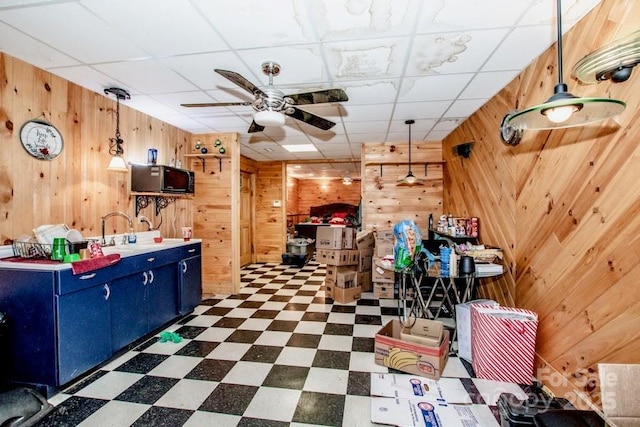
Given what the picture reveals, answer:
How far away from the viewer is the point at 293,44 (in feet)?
7.28

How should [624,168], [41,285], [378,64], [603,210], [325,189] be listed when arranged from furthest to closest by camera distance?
[325,189] < [378,64] < [41,285] < [603,210] < [624,168]

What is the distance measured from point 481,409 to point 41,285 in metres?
3.08

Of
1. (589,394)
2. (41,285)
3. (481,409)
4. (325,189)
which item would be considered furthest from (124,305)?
(325,189)

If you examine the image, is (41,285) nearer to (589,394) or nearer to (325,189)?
(589,394)

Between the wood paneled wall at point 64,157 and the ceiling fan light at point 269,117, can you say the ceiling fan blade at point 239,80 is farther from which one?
the wood paneled wall at point 64,157

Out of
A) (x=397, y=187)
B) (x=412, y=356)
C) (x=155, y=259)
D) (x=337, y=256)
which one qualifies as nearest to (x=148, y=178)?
(x=155, y=259)

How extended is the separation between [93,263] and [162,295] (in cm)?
100

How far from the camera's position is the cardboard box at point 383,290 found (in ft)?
14.5

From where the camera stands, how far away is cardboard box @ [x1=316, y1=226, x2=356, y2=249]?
443cm

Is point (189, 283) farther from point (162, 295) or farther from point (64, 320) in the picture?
point (64, 320)

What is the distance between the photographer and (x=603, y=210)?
179 centimetres

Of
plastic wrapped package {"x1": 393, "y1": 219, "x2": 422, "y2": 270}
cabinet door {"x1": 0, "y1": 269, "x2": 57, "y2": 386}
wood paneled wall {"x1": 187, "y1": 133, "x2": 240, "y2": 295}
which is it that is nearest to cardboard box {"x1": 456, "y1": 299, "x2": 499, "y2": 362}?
plastic wrapped package {"x1": 393, "y1": 219, "x2": 422, "y2": 270}

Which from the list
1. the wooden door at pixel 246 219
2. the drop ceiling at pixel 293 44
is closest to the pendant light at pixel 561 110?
the drop ceiling at pixel 293 44

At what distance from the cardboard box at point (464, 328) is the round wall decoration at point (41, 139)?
151 inches
